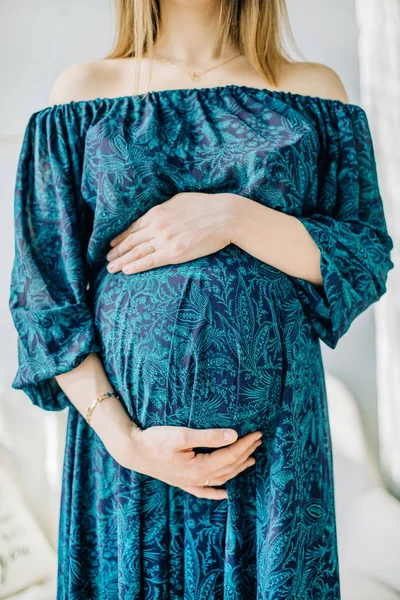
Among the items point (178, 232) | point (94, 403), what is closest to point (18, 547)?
point (94, 403)

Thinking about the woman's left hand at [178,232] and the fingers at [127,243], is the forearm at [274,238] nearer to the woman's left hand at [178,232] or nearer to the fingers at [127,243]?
the woman's left hand at [178,232]

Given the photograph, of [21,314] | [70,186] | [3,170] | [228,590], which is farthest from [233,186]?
[3,170]

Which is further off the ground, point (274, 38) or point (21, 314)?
point (274, 38)

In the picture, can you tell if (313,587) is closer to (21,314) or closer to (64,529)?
(64,529)

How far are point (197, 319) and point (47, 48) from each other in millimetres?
1145

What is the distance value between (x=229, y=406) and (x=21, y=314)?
34 cm

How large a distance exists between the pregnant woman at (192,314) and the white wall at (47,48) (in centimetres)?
65

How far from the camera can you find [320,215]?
89 cm

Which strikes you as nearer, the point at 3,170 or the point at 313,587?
the point at 313,587

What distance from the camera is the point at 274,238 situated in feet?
2.65

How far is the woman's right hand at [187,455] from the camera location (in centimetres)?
74

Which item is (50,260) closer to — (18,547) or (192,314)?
(192,314)

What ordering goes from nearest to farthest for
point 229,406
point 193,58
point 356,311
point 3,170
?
point 229,406 < point 356,311 < point 193,58 < point 3,170

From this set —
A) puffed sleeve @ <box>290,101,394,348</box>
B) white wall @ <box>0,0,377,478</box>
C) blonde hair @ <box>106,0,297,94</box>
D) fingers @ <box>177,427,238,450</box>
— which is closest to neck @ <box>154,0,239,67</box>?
blonde hair @ <box>106,0,297,94</box>
